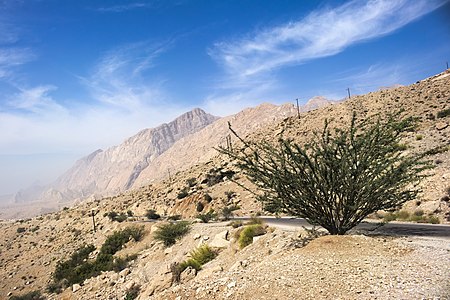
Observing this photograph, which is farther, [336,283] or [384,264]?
[384,264]

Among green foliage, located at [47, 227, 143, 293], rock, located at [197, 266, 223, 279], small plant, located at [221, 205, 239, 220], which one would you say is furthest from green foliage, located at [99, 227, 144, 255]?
rock, located at [197, 266, 223, 279]

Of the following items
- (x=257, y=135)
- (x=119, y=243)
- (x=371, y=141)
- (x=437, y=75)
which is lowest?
(x=119, y=243)

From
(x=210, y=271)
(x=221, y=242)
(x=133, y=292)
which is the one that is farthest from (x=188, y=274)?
(x=133, y=292)

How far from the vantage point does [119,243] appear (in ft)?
95.1

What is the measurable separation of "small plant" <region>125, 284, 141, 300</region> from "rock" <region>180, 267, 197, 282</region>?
11.7 feet

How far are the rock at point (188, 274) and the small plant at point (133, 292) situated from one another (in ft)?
11.7

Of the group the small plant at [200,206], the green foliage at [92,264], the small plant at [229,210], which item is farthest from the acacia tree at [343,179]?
the small plant at [200,206]

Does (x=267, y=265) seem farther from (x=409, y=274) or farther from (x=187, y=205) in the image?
(x=187, y=205)


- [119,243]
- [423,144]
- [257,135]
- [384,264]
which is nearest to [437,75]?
[257,135]

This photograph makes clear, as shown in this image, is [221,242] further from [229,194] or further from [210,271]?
[229,194]

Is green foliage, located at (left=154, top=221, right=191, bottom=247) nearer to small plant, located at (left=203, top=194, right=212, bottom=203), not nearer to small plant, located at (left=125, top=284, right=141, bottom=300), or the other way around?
small plant, located at (left=125, top=284, right=141, bottom=300)

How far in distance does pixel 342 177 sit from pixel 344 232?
2.00 m

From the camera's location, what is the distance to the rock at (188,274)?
13127mm

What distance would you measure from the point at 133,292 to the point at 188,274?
485 cm
